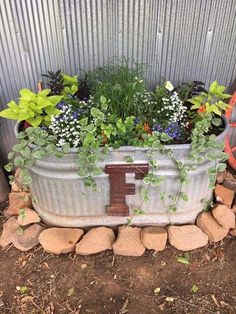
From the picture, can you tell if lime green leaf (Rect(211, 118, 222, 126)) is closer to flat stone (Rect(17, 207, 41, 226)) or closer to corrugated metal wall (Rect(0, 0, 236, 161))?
corrugated metal wall (Rect(0, 0, 236, 161))

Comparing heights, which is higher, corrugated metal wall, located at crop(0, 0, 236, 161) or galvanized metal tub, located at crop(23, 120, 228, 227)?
corrugated metal wall, located at crop(0, 0, 236, 161)

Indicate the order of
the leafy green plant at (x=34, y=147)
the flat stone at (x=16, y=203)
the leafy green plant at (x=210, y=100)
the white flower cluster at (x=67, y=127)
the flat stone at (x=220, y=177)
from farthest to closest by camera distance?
the flat stone at (x=220, y=177), the flat stone at (x=16, y=203), the leafy green plant at (x=210, y=100), the white flower cluster at (x=67, y=127), the leafy green plant at (x=34, y=147)

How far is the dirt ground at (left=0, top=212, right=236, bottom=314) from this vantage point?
1.61m

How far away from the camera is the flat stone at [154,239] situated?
1.82 metres

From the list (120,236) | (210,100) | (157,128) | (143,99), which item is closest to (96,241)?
(120,236)

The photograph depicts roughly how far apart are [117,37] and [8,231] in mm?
1345

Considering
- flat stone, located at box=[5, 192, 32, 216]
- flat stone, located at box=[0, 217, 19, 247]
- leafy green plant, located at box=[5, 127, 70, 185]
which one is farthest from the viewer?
flat stone, located at box=[5, 192, 32, 216]

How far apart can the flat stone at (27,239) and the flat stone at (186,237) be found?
799 mm

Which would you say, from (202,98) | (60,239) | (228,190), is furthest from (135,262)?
(202,98)

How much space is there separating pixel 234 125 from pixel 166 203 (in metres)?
0.78

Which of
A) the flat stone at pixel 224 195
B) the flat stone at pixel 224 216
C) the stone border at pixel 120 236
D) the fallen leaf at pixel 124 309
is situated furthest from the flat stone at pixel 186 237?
the fallen leaf at pixel 124 309

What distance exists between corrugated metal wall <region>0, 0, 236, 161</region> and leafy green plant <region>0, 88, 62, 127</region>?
439 millimetres

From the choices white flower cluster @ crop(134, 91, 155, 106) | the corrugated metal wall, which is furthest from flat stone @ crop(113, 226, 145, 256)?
the corrugated metal wall

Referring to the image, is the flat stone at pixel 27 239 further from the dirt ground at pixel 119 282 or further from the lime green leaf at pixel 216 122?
the lime green leaf at pixel 216 122
